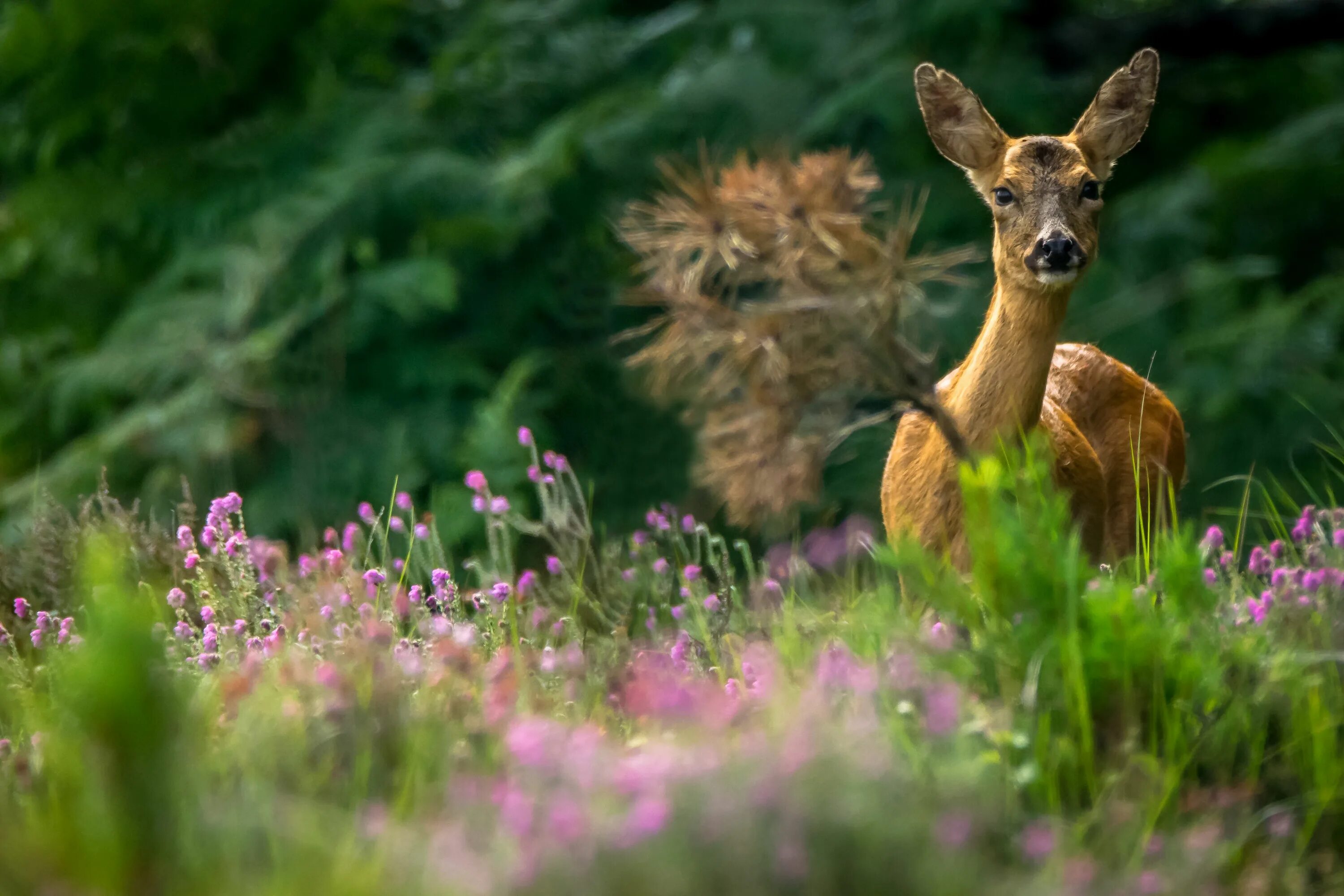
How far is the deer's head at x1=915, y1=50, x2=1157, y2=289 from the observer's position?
3814mm

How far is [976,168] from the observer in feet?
13.6

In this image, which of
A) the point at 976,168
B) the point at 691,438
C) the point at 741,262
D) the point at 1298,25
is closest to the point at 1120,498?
the point at 976,168

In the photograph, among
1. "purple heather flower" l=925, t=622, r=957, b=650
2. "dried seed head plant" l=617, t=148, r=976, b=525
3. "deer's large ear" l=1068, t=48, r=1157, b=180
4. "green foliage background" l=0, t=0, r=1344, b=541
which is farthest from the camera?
"green foliage background" l=0, t=0, r=1344, b=541

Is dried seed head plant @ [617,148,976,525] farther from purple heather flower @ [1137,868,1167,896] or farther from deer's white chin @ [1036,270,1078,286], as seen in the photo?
purple heather flower @ [1137,868,1167,896]

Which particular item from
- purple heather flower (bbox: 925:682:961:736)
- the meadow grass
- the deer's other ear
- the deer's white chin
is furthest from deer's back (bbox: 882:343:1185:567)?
purple heather flower (bbox: 925:682:961:736)

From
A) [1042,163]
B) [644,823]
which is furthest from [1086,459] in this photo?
[644,823]

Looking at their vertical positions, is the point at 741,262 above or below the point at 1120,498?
above

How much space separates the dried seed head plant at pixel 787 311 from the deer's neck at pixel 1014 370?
44 cm

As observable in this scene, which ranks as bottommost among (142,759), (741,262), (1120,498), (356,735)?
(1120,498)

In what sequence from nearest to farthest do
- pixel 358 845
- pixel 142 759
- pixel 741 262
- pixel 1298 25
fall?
1. pixel 142 759
2. pixel 358 845
3. pixel 741 262
4. pixel 1298 25

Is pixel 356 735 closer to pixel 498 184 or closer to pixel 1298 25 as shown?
pixel 498 184

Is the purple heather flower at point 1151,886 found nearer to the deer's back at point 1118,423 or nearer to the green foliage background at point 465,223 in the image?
the deer's back at point 1118,423

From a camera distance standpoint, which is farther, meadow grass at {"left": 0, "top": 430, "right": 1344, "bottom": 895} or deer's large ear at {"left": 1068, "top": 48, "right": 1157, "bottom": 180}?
deer's large ear at {"left": 1068, "top": 48, "right": 1157, "bottom": 180}

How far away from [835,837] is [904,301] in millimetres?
1568
